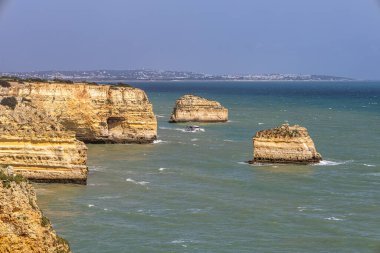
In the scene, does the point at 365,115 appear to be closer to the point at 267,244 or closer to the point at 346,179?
the point at 346,179

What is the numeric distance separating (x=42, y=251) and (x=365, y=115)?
399 feet

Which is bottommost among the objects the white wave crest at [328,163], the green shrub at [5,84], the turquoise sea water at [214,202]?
the turquoise sea water at [214,202]

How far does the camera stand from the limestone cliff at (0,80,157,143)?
7925 cm

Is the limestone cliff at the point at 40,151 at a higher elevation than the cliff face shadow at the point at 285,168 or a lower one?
higher

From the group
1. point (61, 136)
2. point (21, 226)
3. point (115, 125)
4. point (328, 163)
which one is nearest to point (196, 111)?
point (115, 125)

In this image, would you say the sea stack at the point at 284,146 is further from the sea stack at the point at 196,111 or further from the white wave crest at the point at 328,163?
the sea stack at the point at 196,111

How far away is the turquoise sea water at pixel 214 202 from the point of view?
3684 centimetres

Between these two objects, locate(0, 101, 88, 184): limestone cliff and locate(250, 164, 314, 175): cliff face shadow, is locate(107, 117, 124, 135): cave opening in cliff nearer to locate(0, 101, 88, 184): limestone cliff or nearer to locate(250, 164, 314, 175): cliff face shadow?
locate(250, 164, 314, 175): cliff face shadow

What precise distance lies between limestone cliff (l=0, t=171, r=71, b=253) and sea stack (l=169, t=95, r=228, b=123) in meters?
94.6

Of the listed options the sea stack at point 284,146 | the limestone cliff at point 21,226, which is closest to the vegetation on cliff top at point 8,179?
the limestone cliff at point 21,226

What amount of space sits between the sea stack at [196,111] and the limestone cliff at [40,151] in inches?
2613

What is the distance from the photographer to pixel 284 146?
61.4m

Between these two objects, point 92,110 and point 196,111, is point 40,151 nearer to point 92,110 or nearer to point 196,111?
point 92,110

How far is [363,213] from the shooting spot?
44.0 m
